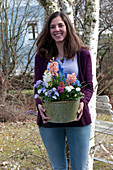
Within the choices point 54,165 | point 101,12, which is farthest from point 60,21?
point 101,12

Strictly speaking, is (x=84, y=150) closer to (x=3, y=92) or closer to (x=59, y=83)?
(x=59, y=83)

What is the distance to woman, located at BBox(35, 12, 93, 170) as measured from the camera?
210 cm

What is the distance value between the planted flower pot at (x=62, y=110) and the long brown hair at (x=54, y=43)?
0.49 m

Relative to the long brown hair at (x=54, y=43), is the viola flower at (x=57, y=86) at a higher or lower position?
lower

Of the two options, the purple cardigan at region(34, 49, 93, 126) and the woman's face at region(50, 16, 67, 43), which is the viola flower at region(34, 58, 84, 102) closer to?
the purple cardigan at region(34, 49, 93, 126)

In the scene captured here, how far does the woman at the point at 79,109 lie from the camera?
6.88 feet

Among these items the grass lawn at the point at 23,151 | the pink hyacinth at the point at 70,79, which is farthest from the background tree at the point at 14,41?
the pink hyacinth at the point at 70,79

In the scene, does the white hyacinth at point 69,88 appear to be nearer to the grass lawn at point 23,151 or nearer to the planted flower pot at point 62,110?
the planted flower pot at point 62,110

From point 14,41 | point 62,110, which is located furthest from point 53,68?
point 14,41

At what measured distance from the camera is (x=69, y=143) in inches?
85.0

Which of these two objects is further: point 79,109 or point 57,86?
point 79,109

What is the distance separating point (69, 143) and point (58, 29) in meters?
1.06

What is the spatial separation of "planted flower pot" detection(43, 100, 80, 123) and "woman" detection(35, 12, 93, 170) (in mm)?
90

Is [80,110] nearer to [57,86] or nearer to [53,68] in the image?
[57,86]
